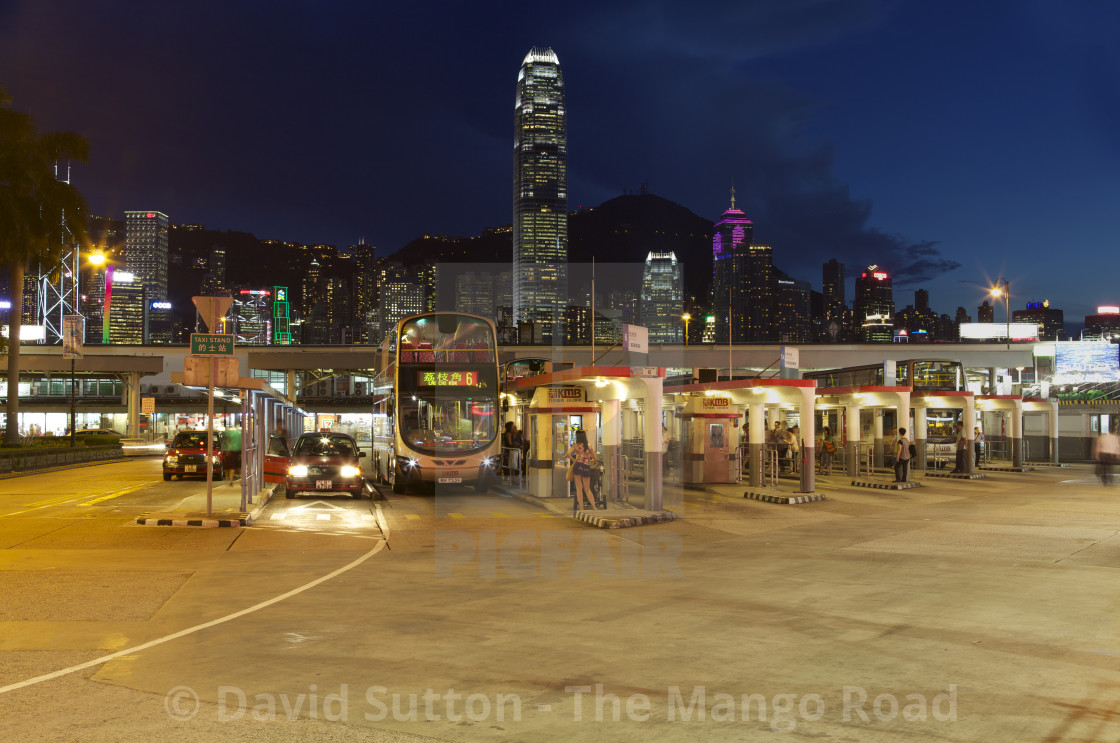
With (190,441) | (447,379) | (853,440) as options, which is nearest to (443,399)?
(447,379)

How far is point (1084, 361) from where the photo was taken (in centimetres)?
6322

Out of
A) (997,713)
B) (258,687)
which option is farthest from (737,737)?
(258,687)

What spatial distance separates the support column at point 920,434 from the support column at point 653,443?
1594cm

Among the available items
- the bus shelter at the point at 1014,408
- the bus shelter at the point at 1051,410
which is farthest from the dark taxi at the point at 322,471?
the bus shelter at the point at 1051,410

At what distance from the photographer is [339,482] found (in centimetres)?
2172

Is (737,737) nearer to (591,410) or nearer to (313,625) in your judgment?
(313,625)

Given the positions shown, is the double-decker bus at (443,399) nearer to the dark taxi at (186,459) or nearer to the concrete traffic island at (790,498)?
the concrete traffic island at (790,498)

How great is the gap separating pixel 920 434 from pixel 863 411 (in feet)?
7.68

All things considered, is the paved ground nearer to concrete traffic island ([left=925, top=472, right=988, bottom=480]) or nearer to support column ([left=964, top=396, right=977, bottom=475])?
concrete traffic island ([left=925, top=472, right=988, bottom=480])

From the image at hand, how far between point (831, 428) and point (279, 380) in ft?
256

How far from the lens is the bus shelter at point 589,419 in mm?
18688

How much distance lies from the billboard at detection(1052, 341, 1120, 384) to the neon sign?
55.5 meters

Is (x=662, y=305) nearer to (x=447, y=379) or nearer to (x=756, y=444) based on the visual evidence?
(x=756, y=444)

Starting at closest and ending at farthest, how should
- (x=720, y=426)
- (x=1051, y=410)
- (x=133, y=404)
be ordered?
1. (x=720, y=426)
2. (x=1051, y=410)
3. (x=133, y=404)
